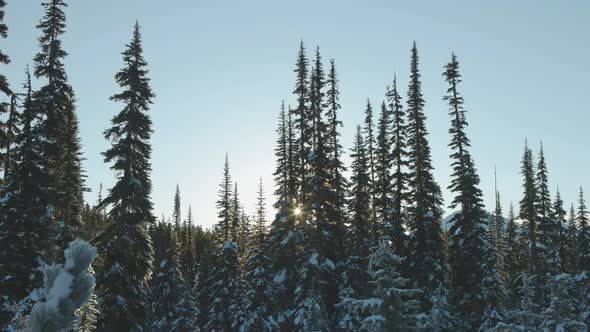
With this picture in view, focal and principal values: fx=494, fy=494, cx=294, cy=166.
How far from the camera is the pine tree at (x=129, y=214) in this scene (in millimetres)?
22844

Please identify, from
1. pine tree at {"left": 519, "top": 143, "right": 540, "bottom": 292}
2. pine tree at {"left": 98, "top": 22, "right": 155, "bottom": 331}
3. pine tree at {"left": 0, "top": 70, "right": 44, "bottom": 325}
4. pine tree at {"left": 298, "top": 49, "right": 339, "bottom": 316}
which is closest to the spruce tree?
pine tree at {"left": 298, "top": 49, "right": 339, "bottom": 316}

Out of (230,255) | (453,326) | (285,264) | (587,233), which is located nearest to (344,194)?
(285,264)

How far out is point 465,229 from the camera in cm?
3562

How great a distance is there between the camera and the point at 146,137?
1003 inches

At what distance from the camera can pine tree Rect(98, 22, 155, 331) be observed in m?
22.8

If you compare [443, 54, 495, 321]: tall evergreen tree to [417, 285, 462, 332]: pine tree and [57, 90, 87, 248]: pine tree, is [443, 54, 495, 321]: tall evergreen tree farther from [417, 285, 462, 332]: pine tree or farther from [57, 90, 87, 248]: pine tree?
[57, 90, 87, 248]: pine tree

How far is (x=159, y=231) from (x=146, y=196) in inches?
2652

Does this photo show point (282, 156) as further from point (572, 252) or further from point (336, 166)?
point (572, 252)

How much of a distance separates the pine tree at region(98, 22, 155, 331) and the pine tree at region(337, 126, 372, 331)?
505 inches

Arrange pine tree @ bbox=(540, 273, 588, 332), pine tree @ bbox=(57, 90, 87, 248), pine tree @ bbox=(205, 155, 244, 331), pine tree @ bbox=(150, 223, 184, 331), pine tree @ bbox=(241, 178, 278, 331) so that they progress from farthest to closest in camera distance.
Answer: pine tree @ bbox=(150, 223, 184, 331)
pine tree @ bbox=(205, 155, 244, 331)
pine tree @ bbox=(241, 178, 278, 331)
pine tree @ bbox=(57, 90, 87, 248)
pine tree @ bbox=(540, 273, 588, 332)

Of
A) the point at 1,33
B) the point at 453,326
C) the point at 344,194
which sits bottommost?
the point at 453,326

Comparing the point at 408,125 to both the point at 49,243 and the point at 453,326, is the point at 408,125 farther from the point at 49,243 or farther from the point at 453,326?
the point at 49,243

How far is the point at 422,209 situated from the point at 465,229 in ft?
11.7

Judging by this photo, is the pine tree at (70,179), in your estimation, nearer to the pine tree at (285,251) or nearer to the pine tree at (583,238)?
the pine tree at (285,251)
